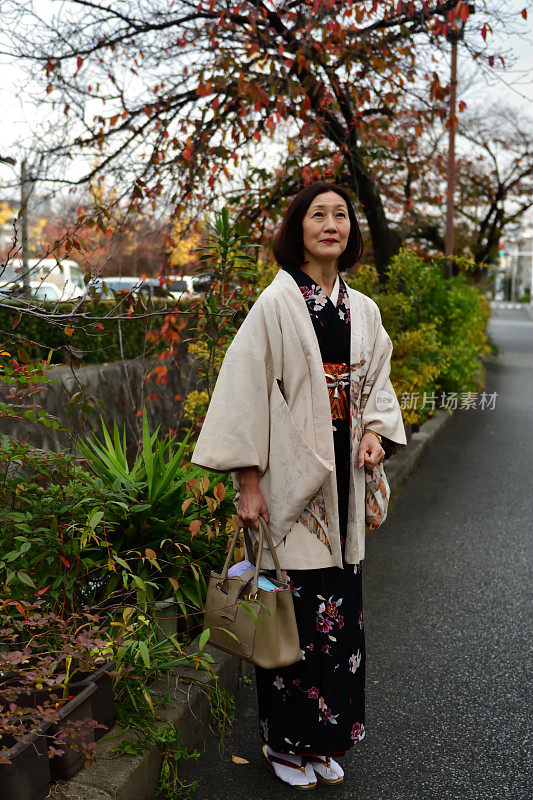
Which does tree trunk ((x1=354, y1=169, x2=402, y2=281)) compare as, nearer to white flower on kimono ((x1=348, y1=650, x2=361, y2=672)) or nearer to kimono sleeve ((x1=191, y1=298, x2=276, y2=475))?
kimono sleeve ((x1=191, y1=298, x2=276, y2=475))

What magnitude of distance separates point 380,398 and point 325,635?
2.90 ft

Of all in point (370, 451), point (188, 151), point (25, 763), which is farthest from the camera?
point (188, 151)

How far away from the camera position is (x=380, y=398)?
2773mm

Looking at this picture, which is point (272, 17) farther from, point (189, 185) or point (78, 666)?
point (78, 666)

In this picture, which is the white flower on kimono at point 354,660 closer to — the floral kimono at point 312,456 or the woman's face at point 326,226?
the floral kimono at point 312,456

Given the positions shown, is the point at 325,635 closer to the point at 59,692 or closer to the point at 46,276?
the point at 59,692

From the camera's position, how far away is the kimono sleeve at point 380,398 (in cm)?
273

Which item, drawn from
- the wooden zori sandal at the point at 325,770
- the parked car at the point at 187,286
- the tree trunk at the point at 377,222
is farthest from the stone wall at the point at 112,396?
the wooden zori sandal at the point at 325,770

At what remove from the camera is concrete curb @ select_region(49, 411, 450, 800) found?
2.30 m

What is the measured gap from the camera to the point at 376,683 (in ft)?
11.4

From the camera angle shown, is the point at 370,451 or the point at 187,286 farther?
the point at 187,286

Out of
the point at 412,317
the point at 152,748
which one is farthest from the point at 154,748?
the point at 412,317

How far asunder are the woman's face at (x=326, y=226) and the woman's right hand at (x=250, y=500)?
81 centimetres

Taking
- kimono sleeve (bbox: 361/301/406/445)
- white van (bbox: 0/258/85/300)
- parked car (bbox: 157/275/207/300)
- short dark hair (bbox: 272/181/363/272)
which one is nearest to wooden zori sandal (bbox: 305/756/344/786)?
kimono sleeve (bbox: 361/301/406/445)
